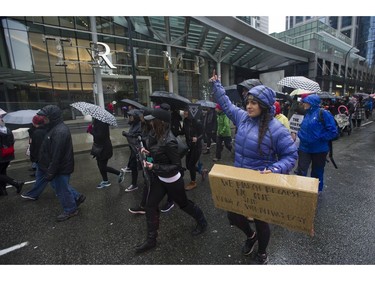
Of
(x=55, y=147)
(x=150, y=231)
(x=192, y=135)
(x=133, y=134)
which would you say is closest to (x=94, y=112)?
(x=133, y=134)

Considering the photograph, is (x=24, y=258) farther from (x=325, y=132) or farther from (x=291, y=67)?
(x=291, y=67)

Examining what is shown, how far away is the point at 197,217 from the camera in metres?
3.03

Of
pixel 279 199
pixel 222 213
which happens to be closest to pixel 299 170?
pixel 222 213

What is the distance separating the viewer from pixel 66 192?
3.66 metres

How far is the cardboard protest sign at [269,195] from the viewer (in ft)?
5.54

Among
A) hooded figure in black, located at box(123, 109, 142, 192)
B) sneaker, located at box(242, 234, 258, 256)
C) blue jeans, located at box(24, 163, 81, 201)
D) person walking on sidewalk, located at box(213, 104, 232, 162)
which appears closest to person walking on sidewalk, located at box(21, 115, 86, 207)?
blue jeans, located at box(24, 163, 81, 201)

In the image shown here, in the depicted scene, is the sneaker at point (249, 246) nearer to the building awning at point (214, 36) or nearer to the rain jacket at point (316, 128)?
the rain jacket at point (316, 128)

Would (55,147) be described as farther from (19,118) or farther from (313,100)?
(313,100)

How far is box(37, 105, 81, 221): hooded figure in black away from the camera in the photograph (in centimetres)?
338

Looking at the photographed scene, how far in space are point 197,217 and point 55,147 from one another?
2368 mm

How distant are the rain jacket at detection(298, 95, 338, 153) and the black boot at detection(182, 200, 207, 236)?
2.27 m

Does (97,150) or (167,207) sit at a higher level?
(97,150)

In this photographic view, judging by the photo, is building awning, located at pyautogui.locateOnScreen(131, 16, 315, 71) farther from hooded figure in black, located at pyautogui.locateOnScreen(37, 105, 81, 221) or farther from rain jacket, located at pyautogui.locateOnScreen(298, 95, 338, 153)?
hooded figure in black, located at pyautogui.locateOnScreen(37, 105, 81, 221)

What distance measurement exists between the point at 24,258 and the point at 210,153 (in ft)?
19.9
